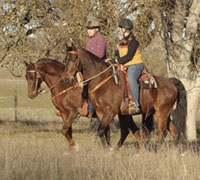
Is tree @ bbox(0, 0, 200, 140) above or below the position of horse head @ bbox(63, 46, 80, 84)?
above

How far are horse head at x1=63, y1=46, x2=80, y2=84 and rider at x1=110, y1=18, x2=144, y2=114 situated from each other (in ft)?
2.87

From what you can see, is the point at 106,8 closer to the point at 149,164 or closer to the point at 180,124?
the point at 180,124

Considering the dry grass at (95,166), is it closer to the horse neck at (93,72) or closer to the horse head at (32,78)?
the horse neck at (93,72)

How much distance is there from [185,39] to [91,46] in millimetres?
6029

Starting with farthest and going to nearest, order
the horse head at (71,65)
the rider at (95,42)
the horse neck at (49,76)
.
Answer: the horse neck at (49,76) → the rider at (95,42) → the horse head at (71,65)

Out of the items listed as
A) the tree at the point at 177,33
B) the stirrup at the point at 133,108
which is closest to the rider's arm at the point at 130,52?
the stirrup at the point at 133,108

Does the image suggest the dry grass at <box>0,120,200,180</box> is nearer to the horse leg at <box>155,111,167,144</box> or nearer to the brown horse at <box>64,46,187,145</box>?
the brown horse at <box>64,46,187,145</box>

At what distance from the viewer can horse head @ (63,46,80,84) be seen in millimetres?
9945

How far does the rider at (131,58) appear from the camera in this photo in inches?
403

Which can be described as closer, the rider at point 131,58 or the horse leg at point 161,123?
the rider at point 131,58

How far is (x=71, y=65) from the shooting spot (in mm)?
9969

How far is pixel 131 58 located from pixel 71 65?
122cm

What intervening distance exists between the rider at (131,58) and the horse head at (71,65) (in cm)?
87

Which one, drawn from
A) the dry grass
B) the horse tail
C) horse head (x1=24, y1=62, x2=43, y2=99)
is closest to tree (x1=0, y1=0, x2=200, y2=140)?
the horse tail
